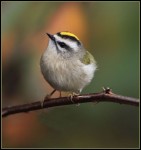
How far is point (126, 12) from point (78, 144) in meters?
0.73

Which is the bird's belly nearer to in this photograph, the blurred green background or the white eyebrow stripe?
the white eyebrow stripe

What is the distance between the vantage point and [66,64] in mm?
1843

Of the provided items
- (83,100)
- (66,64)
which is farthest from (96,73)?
(83,100)

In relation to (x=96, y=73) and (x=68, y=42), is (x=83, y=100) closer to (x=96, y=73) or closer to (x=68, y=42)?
(x=68, y=42)

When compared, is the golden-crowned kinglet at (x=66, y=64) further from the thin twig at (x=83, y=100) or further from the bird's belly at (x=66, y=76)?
the thin twig at (x=83, y=100)

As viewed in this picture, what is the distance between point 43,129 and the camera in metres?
2.39

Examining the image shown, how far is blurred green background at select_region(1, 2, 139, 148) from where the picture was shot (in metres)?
2.19

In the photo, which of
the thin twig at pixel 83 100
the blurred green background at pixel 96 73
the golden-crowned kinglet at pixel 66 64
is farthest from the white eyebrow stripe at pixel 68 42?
the thin twig at pixel 83 100

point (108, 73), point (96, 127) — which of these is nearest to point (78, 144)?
point (96, 127)

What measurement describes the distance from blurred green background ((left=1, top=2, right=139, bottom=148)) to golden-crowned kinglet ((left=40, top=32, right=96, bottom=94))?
10.7 inches

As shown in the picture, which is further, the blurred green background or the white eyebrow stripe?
the blurred green background

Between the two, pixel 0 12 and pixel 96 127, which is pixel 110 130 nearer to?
pixel 96 127

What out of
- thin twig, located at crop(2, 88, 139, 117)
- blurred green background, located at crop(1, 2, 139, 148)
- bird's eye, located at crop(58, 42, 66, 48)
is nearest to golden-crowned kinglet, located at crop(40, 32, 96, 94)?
bird's eye, located at crop(58, 42, 66, 48)

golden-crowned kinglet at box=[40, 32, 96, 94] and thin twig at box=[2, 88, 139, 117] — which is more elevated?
golden-crowned kinglet at box=[40, 32, 96, 94]
